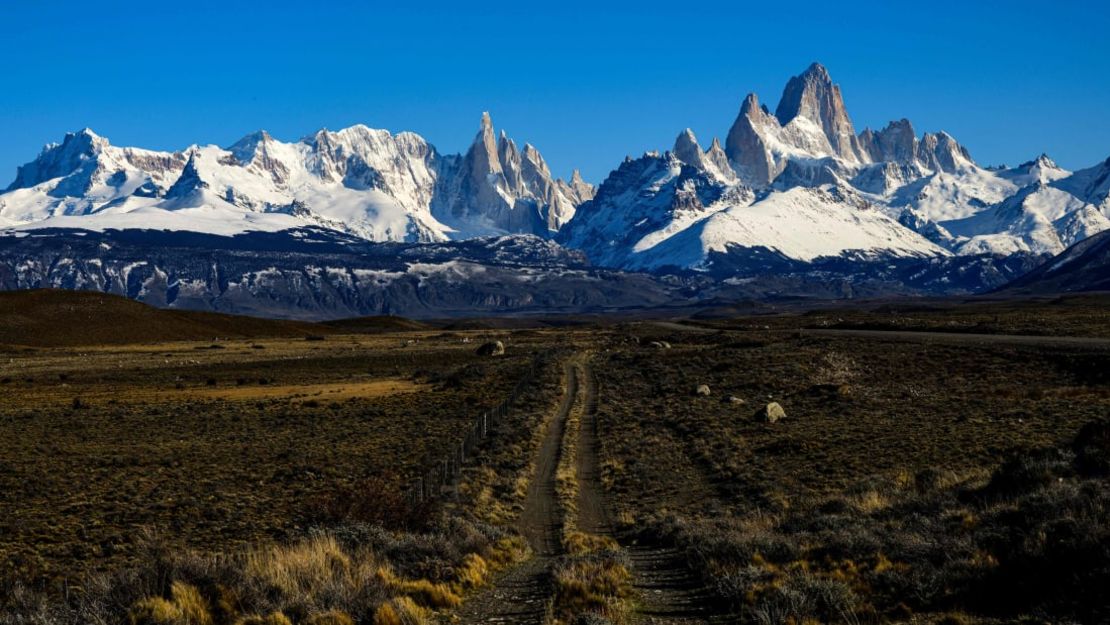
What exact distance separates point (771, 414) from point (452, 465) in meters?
16.5

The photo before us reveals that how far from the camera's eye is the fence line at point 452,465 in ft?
89.7

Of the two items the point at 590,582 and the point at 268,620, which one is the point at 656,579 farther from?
the point at 268,620

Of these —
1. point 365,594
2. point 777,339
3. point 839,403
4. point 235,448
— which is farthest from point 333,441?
point 777,339

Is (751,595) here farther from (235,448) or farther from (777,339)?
(777,339)

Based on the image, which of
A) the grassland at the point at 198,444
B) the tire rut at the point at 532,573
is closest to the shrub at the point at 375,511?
the grassland at the point at 198,444

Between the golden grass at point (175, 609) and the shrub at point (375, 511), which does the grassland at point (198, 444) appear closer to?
the shrub at point (375, 511)

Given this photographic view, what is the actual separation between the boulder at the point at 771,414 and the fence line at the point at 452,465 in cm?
1188

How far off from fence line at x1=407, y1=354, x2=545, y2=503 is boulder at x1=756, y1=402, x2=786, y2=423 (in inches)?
468

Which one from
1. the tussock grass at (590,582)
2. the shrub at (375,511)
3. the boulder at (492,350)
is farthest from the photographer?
the boulder at (492,350)

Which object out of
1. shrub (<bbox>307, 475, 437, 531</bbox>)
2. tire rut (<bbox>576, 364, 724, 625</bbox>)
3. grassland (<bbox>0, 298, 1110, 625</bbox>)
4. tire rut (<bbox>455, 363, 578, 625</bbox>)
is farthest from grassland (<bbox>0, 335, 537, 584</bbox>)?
tire rut (<bbox>576, 364, 724, 625</bbox>)

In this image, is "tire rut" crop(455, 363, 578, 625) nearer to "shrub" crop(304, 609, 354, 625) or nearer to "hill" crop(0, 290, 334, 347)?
"shrub" crop(304, 609, 354, 625)

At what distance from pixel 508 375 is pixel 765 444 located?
41257mm

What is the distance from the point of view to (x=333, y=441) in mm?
41156

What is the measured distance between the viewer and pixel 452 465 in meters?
33.3
